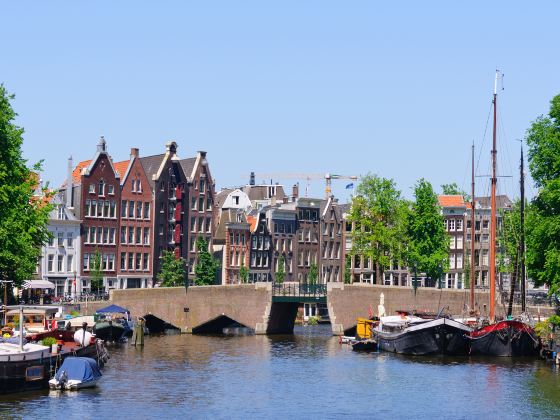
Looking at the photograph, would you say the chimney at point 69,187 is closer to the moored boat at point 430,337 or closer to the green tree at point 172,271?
the green tree at point 172,271

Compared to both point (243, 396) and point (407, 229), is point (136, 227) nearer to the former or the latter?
point (407, 229)

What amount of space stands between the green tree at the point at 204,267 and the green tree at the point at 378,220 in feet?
49.1

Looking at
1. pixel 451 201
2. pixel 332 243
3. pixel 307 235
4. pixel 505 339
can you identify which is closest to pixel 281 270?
pixel 307 235

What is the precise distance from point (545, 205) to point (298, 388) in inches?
1072

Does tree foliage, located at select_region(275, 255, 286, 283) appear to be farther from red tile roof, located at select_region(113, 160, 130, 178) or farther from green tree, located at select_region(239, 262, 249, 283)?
red tile roof, located at select_region(113, 160, 130, 178)

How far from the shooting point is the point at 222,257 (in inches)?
5207

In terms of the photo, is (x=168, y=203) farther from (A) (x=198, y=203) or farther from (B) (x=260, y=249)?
(B) (x=260, y=249)

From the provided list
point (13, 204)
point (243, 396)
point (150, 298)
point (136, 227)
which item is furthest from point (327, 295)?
point (243, 396)

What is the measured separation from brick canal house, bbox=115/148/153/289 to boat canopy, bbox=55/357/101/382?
202 feet

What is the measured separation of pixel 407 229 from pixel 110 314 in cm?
3565

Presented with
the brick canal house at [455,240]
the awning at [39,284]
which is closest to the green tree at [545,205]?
the awning at [39,284]

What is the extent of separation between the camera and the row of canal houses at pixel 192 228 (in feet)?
388

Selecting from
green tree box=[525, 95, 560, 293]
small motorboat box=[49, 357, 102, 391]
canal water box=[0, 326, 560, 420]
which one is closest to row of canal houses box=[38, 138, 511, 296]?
green tree box=[525, 95, 560, 293]

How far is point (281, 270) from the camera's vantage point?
136875mm
